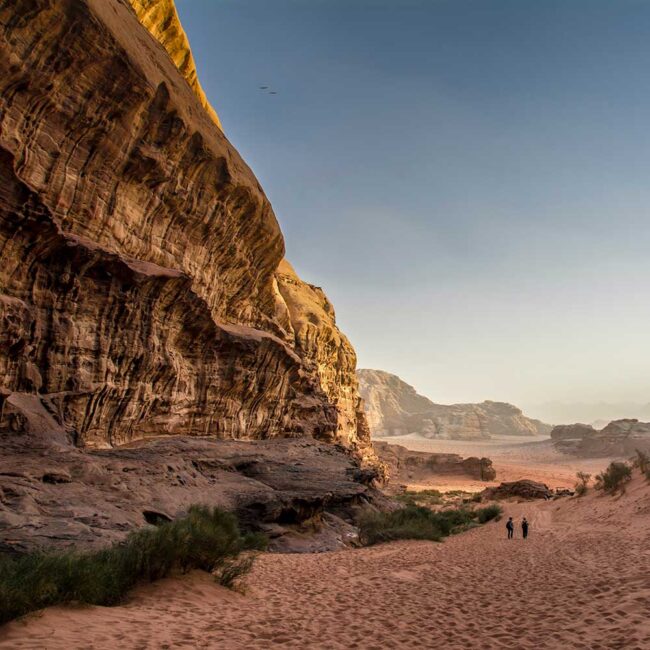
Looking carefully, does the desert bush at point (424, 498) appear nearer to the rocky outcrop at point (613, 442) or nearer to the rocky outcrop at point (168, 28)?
the rocky outcrop at point (168, 28)

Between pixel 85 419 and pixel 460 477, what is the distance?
188ft

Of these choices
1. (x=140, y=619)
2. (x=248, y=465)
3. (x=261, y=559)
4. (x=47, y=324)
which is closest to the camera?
(x=140, y=619)

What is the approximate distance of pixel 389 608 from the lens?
8.15 meters

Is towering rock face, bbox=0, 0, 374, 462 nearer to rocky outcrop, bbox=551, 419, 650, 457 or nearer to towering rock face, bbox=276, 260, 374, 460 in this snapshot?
towering rock face, bbox=276, 260, 374, 460

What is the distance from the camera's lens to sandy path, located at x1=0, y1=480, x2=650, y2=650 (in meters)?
5.69

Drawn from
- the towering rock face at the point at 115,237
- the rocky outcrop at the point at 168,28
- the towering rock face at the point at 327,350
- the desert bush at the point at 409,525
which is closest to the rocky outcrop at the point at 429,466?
the towering rock face at the point at 327,350

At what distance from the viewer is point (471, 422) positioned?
559 ft

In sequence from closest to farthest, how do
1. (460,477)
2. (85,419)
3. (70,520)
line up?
(70,520)
(85,419)
(460,477)

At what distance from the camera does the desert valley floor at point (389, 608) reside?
18.6 feet

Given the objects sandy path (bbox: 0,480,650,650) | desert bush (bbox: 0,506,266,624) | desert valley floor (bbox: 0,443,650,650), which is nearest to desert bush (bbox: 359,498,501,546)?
desert valley floor (bbox: 0,443,650,650)

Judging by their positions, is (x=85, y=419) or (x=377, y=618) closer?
(x=377, y=618)

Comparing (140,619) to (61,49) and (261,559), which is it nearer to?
(261,559)

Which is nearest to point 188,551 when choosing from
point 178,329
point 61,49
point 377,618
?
point 377,618

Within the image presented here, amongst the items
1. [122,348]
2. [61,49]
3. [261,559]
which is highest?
[61,49]
